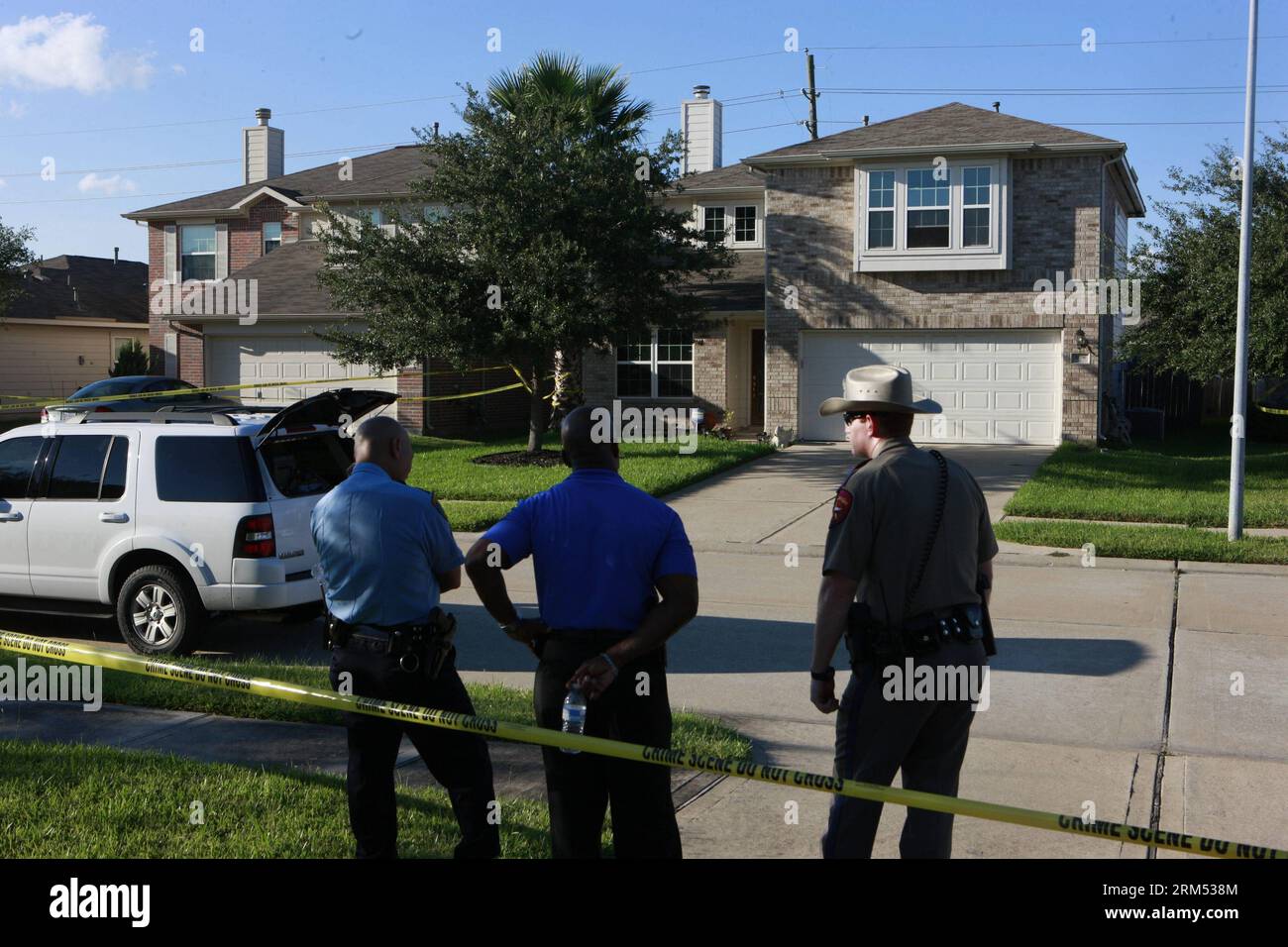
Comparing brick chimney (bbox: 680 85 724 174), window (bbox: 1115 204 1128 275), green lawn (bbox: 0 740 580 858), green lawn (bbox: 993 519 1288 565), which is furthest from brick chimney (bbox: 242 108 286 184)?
green lawn (bbox: 0 740 580 858)

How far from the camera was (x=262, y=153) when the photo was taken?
36.6 metres

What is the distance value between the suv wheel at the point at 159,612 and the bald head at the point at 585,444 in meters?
5.38

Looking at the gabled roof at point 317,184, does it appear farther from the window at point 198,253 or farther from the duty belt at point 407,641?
the duty belt at point 407,641

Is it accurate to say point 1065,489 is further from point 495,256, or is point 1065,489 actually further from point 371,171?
point 371,171

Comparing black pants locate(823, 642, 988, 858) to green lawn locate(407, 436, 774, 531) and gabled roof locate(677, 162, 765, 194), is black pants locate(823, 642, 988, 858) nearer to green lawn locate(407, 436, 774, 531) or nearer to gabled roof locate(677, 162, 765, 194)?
green lawn locate(407, 436, 774, 531)

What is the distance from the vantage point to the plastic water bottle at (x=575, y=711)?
415 cm

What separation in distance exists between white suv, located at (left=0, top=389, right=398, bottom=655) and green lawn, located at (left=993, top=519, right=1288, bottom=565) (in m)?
8.06

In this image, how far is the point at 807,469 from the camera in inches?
821

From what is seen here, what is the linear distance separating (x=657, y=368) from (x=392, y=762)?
22539mm

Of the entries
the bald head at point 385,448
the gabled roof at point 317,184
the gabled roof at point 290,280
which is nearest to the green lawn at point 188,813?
the bald head at point 385,448

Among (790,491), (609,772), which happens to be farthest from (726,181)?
(609,772)

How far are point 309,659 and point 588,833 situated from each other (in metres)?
5.36

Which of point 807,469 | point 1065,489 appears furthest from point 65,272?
point 1065,489
